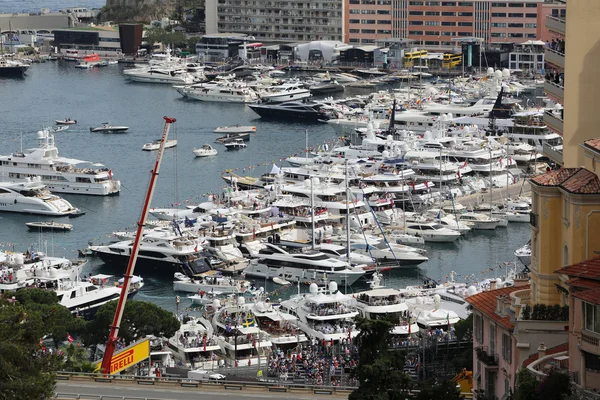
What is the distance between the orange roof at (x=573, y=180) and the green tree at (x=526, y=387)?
2.02 metres

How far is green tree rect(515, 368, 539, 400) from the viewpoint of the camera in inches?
563

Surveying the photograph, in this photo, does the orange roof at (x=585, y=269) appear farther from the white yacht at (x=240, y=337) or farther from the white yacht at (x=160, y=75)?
the white yacht at (x=160, y=75)

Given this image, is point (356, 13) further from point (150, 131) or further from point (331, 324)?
point (331, 324)

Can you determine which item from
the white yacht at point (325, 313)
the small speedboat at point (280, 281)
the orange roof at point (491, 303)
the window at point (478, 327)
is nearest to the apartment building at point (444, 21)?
the small speedboat at point (280, 281)

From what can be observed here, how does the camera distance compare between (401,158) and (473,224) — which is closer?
(473,224)

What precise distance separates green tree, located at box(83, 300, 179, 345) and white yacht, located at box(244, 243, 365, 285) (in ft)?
31.9

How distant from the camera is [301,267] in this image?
38.8m

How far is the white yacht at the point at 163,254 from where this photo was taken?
3956 cm

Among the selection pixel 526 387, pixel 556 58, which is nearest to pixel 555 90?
pixel 556 58

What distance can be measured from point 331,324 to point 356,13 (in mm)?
73763

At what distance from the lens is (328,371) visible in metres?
25.8

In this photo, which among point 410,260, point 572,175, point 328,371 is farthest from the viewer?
point 410,260

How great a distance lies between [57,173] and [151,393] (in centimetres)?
3357

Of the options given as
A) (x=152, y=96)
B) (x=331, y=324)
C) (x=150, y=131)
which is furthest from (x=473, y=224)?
(x=152, y=96)
